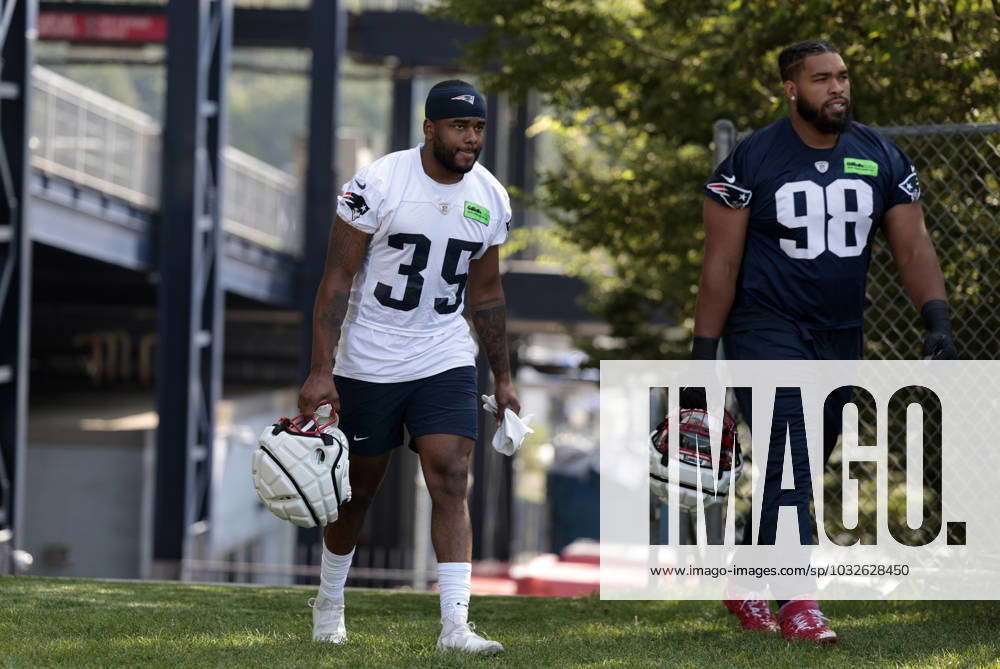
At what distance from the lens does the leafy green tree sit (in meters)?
8.10

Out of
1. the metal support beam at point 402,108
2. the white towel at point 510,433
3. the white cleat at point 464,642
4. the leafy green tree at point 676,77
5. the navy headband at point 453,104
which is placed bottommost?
the white cleat at point 464,642

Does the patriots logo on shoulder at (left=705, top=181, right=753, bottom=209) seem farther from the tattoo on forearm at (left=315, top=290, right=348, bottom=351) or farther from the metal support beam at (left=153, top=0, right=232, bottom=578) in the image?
the metal support beam at (left=153, top=0, right=232, bottom=578)

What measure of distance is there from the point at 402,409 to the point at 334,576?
0.65 m

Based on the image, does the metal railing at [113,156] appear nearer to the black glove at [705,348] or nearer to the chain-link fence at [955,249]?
the chain-link fence at [955,249]

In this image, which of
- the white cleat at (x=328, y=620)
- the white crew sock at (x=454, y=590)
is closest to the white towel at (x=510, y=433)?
the white crew sock at (x=454, y=590)

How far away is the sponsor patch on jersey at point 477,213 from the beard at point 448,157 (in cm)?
14

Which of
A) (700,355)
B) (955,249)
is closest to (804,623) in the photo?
(700,355)

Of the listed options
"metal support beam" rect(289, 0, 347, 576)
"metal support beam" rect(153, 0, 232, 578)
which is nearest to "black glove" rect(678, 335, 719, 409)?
"metal support beam" rect(153, 0, 232, 578)

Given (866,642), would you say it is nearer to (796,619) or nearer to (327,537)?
(796,619)

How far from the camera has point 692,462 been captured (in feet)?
17.3

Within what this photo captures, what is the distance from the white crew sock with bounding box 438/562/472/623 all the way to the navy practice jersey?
141 cm

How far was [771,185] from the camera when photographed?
5.28 meters

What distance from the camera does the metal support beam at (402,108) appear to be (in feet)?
88.1

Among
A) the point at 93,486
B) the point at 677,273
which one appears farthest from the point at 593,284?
the point at 93,486
